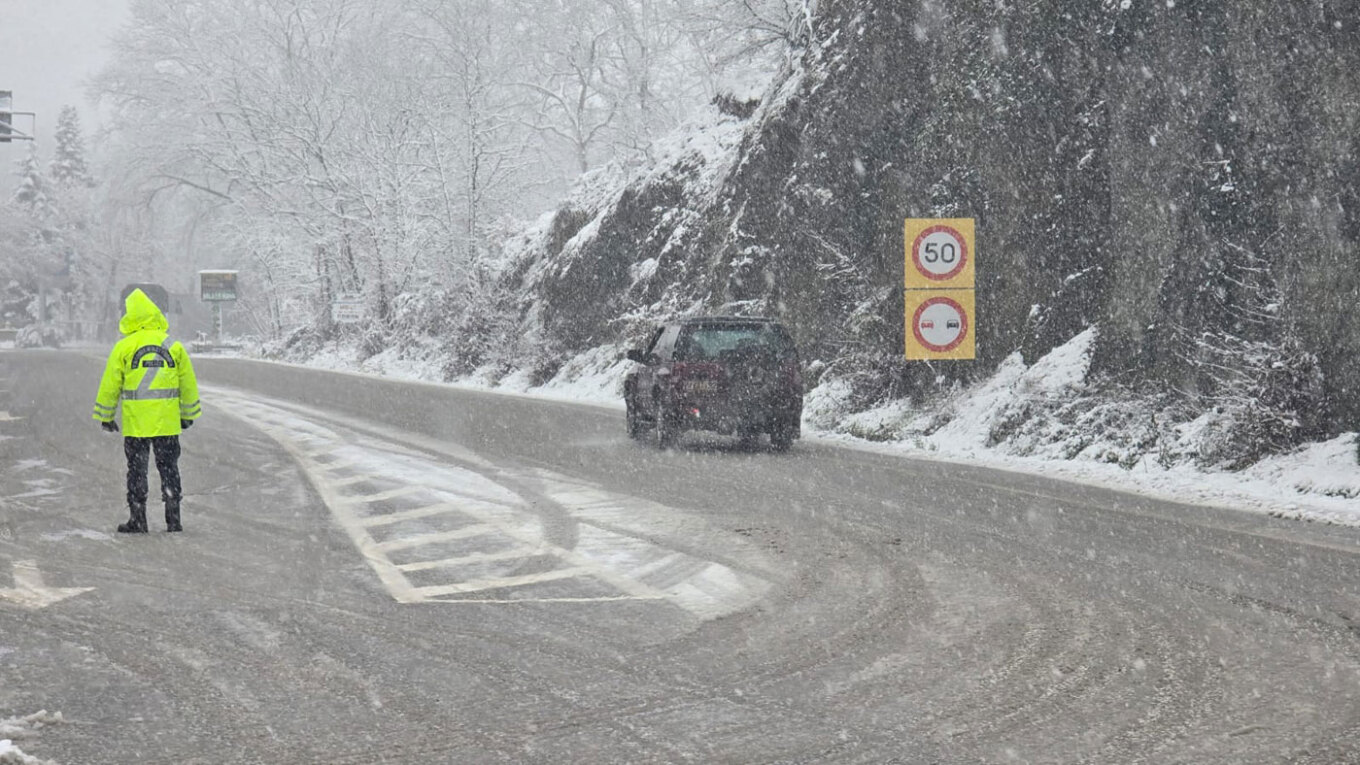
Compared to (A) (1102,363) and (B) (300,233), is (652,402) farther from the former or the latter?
(B) (300,233)

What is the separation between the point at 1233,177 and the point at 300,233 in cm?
5112

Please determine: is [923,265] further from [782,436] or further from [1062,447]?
[1062,447]

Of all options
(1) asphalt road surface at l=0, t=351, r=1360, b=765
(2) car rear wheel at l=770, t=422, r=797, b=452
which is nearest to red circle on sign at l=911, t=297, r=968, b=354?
(2) car rear wheel at l=770, t=422, r=797, b=452

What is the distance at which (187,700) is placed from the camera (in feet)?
18.4

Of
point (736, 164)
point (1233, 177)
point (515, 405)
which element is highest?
point (736, 164)

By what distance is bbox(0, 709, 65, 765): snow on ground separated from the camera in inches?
189

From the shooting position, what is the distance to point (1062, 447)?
52.1ft

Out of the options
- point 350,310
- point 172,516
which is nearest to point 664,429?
point 172,516

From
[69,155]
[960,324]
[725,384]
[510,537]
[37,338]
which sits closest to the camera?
[510,537]

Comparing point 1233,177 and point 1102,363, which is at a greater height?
point 1233,177

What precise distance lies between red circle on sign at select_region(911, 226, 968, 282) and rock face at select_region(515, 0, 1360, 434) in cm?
155

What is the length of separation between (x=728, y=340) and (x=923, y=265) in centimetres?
278

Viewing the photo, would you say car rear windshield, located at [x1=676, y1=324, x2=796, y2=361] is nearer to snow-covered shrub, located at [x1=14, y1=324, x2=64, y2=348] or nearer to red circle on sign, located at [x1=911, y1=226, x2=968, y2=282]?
red circle on sign, located at [x1=911, y1=226, x2=968, y2=282]

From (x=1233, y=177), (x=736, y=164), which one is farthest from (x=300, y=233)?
(x=1233, y=177)
